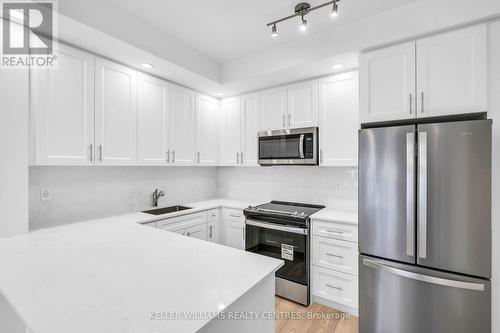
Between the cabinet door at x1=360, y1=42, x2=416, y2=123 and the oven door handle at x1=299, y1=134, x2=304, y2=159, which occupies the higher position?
the cabinet door at x1=360, y1=42, x2=416, y2=123

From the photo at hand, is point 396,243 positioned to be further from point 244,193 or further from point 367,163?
point 244,193

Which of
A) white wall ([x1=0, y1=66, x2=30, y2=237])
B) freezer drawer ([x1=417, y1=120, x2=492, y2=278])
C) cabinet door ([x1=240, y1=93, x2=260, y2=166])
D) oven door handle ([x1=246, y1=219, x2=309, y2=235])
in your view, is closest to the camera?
freezer drawer ([x1=417, y1=120, x2=492, y2=278])

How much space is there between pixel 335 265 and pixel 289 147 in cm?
135

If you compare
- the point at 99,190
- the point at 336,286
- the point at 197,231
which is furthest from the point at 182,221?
the point at 336,286

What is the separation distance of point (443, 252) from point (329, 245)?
3.03ft

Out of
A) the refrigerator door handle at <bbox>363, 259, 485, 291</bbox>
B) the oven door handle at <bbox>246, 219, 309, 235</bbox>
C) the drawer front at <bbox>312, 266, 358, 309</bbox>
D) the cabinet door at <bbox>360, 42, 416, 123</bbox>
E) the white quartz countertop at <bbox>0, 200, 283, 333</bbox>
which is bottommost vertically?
the drawer front at <bbox>312, 266, 358, 309</bbox>

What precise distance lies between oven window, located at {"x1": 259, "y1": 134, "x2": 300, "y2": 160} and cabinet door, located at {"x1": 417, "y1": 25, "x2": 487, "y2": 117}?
1231mm

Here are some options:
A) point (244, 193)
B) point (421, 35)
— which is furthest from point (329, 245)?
point (421, 35)

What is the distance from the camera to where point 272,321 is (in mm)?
1162

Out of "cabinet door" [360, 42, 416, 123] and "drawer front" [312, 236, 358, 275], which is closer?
"cabinet door" [360, 42, 416, 123]

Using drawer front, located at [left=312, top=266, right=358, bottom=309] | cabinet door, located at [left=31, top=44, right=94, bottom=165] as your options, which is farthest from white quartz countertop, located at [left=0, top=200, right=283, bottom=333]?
drawer front, located at [left=312, top=266, right=358, bottom=309]

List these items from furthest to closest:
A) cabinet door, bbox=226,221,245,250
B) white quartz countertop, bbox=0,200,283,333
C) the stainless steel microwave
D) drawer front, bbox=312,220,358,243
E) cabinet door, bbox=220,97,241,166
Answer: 1. cabinet door, bbox=220,97,241,166
2. cabinet door, bbox=226,221,245,250
3. the stainless steel microwave
4. drawer front, bbox=312,220,358,243
5. white quartz countertop, bbox=0,200,283,333

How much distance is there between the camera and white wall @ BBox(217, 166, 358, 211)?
2.77m

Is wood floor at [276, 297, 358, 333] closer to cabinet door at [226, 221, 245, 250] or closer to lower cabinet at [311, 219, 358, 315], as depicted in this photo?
lower cabinet at [311, 219, 358, 315]
